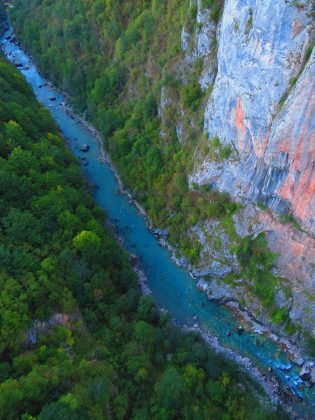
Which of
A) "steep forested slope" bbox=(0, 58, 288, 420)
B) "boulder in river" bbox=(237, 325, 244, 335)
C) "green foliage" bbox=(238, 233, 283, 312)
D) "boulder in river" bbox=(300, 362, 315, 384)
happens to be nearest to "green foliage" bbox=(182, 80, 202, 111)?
"green foliage" bbox=(238, 233, 283, 312)

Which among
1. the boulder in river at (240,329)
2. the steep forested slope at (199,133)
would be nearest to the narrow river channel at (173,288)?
the boulder in river at (240,329)

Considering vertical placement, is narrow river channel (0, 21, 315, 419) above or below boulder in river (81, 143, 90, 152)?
below

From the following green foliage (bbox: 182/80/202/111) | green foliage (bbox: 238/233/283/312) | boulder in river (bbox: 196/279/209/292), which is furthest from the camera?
green foliage (bbox: 182/80/202/111)

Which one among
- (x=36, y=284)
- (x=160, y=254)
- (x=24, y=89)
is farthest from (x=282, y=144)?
(x=24, y=89)

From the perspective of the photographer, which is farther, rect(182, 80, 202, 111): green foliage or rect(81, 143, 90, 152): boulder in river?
rect(81, 143, 90, 152): boulder in river

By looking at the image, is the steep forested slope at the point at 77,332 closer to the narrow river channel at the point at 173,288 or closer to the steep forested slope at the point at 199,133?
the narrow river channel at the point at 173,288

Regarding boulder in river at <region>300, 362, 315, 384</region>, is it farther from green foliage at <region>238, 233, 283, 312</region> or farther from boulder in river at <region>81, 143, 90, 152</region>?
boulder in river at <region>81, 143, 90, 152</region>

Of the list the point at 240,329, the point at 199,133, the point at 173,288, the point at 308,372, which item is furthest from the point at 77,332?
the point at 199,133
